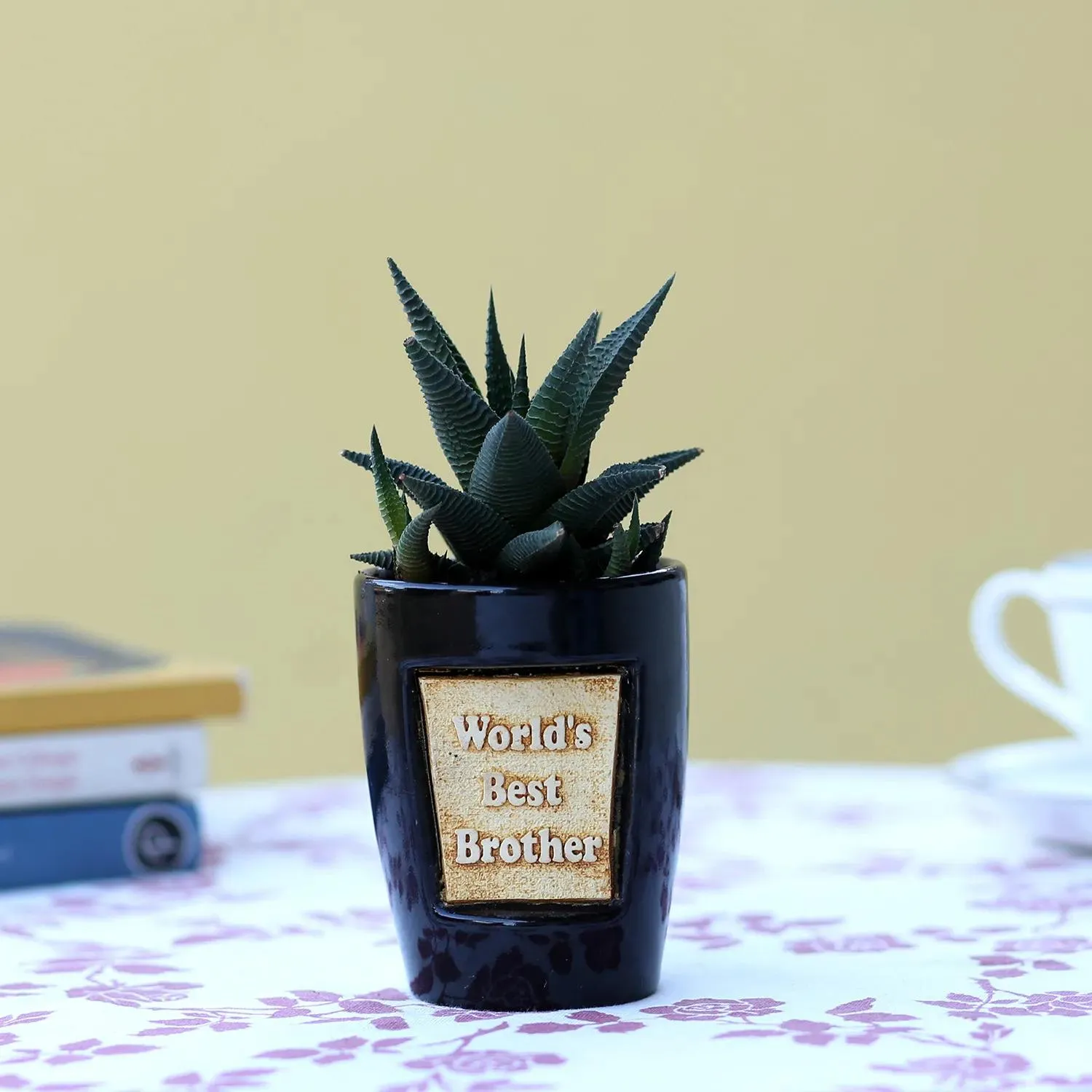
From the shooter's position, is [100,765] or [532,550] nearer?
[532,550]

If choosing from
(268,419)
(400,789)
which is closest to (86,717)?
(400,789)

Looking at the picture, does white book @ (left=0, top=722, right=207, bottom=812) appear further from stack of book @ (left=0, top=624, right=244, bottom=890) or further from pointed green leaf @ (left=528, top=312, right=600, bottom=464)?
pointed green leaf @ (left=528, top=312, right=600, bottom=464)

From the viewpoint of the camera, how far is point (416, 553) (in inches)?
24.3

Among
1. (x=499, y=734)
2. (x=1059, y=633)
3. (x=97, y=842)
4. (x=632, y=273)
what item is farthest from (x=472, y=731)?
(x=632, y=273)

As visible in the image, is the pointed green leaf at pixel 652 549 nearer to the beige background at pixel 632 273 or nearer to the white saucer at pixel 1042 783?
the white saucer at pixel 1042 783

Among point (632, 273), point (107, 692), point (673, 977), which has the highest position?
point (632, 273)

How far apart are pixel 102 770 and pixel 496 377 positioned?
401 millimetres

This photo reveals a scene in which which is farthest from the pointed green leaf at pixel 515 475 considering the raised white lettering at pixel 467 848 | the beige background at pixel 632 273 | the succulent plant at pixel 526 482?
the beige background at pixel 632 273

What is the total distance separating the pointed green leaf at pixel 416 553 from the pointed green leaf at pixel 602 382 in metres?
0.06

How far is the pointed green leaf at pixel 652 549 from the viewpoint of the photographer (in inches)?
25.4

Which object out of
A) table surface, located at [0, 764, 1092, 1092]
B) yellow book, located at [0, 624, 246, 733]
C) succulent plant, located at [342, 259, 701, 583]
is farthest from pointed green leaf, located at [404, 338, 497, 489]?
yellow book, located at [0, 624, 246, 733]

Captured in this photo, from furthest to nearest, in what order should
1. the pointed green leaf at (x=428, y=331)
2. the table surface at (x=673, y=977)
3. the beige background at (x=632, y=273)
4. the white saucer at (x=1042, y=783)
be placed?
the beige background at (x=632, y=273)
the white saucer at (x=1042, y=783)
the pointed green leaf at (x=428, y=331)
the table surface at (x=673, y=977)

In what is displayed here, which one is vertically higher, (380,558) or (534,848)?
(380,558)

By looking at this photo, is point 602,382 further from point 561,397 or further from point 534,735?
point 534,735
